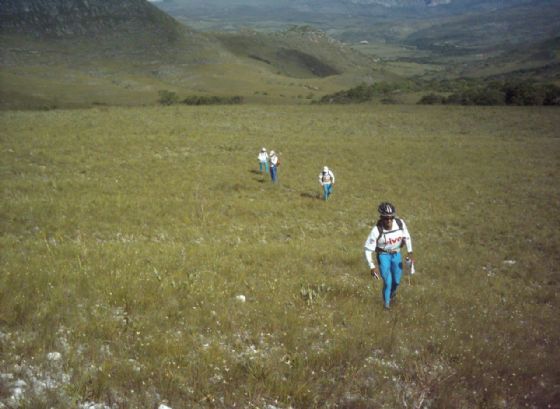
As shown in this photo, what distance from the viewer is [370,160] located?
40094 millimetres

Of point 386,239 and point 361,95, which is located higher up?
point 361,95

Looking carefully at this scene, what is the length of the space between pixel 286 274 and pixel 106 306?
569cm

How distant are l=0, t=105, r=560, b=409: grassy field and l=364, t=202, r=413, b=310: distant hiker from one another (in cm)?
89

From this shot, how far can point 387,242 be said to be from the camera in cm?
935

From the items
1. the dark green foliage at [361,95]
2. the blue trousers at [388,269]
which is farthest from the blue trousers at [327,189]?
the dark green foliage at [361,95]

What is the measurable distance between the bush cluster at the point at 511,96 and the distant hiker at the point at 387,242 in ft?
293

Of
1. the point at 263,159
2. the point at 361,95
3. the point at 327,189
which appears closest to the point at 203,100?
the point at 361,95

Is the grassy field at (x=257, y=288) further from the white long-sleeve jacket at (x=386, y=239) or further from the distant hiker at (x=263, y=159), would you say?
the distant hiker at (x=263, y=159)

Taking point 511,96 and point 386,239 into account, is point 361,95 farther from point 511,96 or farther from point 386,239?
point 386,239

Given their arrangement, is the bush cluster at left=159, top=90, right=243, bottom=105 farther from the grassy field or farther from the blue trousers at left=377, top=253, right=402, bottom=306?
the blue trousers at left=377, top=253, right=402, bottom=306

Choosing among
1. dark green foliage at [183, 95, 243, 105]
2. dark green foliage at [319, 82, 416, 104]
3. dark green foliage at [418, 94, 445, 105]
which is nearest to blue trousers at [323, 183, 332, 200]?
dark green foliage at [183, 95, 243, 105]

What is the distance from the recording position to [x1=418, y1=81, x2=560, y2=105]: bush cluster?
81.3m

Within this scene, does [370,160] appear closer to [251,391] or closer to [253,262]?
[253,262]

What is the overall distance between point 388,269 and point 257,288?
323 centimetres
